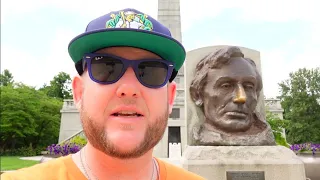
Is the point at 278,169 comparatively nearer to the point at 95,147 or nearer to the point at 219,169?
the point at 219,169

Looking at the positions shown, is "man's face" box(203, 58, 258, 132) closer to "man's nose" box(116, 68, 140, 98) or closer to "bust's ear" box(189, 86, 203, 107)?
"bust's ear" box(189, 86, 203, 107)

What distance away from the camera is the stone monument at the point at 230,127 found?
4.59 m

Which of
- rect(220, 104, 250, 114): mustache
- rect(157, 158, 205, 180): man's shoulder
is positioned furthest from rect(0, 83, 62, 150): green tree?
rect(157, 158, 205, 180): man's shoulder

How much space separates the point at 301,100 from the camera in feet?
106

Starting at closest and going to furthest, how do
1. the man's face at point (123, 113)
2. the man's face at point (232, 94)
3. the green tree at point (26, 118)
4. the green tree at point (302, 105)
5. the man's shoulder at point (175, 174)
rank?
the man's face at point (123, 113) → the man's shoulder at point (175, 174) → the man's face at point (232, 94) → the green tree at point (26, 118) → the green tree at point (302, 105)

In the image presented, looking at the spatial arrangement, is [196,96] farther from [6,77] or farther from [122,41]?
[6,77]

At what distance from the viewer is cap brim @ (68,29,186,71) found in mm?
1225

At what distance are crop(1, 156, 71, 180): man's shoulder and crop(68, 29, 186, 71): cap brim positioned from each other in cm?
56

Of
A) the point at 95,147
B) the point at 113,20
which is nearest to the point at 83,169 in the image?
the point at 95,147

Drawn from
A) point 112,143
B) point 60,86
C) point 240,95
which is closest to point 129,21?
point 112,143

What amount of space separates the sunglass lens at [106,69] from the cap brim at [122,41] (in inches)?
2.6

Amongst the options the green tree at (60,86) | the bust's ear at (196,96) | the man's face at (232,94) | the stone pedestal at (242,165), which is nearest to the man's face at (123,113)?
the stone pedestal at (242,165)

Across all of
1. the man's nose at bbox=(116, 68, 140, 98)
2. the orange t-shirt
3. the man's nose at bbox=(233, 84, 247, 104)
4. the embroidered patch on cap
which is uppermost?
the man's nose at bbox=(233, 84, 247, 104)

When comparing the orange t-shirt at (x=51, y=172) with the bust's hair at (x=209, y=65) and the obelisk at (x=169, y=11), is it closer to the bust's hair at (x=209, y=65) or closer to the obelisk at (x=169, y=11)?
the bust's hair at (x=209, y=65)
